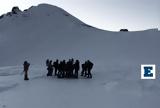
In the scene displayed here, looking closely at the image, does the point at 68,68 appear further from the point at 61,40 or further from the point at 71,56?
the point at 61,40

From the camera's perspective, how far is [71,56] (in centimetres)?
6419

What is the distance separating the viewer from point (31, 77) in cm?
3362

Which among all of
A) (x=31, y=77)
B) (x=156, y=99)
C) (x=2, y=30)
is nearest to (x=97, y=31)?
(x=2, y=30)

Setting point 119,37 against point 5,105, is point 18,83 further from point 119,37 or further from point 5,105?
point 119,37

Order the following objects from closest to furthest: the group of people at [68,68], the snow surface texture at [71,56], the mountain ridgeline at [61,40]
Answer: the snow surface texture at [71,56], the group of people at [68,68], the mountain ridgeline at [61,40]

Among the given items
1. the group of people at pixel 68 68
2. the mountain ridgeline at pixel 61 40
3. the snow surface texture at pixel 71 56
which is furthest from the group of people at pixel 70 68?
the mountain ridgeline at pixel 61 40

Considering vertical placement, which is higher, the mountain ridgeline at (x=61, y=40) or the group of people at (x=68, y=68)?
the mountain ridgeline at (x=61, y=40)

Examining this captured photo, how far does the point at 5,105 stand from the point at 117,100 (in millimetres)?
7098

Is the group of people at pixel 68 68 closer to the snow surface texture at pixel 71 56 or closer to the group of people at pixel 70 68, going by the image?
the group of people at pixel 70 68

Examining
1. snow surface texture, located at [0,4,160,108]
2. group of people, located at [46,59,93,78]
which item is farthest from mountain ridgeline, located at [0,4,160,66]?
group of people, located at [46,59,93,78]

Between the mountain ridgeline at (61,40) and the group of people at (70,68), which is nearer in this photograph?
the group of people at (70,68)

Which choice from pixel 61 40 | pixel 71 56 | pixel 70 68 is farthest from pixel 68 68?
pixel 61 40

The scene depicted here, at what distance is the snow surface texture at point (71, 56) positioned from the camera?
2623 cm

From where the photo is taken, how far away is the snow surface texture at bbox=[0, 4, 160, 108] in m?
26.2
